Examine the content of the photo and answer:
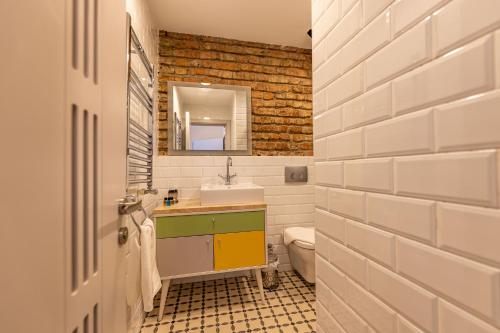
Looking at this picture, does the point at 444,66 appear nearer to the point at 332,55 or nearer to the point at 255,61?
the point at 332,55

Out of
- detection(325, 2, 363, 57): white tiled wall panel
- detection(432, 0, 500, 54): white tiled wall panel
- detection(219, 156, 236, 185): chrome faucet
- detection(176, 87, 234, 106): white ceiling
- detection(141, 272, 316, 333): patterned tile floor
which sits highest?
detection(176, 87, 234, 106): white ceiling

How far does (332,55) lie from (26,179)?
0.79 m

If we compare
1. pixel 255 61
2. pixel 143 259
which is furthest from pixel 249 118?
pixel 143 259

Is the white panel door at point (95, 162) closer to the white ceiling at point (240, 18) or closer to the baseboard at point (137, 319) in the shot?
the baseboard at point (137, 319)

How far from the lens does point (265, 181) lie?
2334 mm

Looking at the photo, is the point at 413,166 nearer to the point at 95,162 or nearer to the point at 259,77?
the point at 95,162

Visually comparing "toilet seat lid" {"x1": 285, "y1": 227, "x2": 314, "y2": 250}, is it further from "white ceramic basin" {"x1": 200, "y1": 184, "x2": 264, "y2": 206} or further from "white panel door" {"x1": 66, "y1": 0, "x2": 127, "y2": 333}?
"white panel door" {"x1": 66, "y1": 0, "x2": 127, "y2": 333}

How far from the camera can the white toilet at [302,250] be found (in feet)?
6.29

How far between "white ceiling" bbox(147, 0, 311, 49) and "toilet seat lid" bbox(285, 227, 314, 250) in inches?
77.7

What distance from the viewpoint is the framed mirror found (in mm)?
2189

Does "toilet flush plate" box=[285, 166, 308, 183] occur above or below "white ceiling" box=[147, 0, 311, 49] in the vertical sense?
below

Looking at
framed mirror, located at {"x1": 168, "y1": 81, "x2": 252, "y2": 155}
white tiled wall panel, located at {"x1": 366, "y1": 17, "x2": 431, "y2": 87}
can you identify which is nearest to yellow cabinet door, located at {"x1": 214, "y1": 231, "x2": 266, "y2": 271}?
framed mirror, located at {"x1": 168, "y1": 81, "x2": 252, "y2": 155}

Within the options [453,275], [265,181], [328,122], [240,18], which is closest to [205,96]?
[240,18]

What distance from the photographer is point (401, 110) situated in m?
0.45
